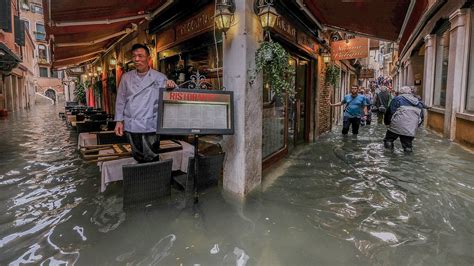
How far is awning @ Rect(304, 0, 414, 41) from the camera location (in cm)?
583

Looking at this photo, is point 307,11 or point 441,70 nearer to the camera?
point 307,11

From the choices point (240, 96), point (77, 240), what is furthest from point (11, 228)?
point (240, 96)

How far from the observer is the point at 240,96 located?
13.1 feet

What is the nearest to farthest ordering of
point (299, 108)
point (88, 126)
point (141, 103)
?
1. point (141, 103)
2. point (88, 126)
3. point (299, 108)

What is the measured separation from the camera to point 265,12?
13.2 feet

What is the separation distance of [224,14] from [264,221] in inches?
104

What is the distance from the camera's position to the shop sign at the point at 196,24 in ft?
14.7

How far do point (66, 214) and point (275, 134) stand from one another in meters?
3.92

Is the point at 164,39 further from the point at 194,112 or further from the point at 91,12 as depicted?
the point at 194,112

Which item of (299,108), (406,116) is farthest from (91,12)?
(406,116)

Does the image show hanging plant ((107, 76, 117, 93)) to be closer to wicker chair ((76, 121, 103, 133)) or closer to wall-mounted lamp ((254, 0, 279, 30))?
wicker chair ((76, 121, 103, 133))

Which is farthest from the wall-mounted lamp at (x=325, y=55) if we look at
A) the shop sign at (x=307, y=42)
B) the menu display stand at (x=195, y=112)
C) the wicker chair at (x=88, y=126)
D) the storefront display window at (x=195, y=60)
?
the wicker chair at (x=88, y=126)

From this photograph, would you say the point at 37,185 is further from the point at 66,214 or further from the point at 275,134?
the point at 275,134

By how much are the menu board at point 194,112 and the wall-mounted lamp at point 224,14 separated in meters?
0.94
